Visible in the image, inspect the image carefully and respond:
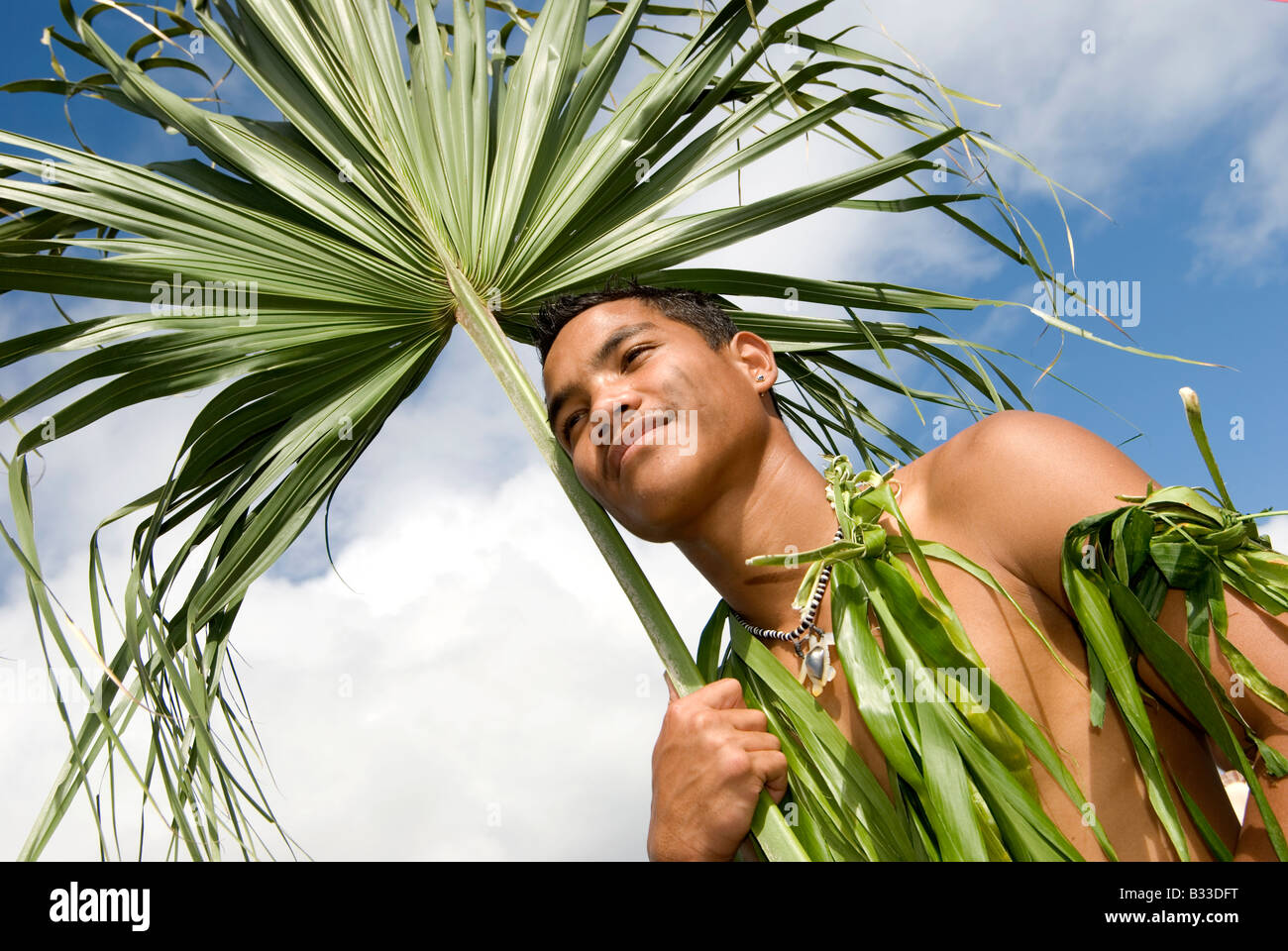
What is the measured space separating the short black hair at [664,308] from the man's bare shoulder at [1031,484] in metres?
0.62

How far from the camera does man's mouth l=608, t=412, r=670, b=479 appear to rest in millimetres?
1725

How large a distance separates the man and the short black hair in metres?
0.05

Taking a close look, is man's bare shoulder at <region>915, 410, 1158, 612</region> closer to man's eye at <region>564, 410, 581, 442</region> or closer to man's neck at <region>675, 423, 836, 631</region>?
man's neck at <region>675, 423, 836, 631</region>

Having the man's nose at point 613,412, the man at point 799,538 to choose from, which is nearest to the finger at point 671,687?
the man at point 799,538

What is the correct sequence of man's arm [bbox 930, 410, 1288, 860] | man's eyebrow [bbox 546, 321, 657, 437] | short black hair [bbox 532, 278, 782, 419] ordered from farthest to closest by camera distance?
short black hair [bbox 532, 278, 782, 419] < man's eyebrow [bbox 546, 321, 657, 437] < man's arm [bbox 930, 410, 1288, 860]

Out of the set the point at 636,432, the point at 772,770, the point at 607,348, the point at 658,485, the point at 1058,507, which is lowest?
the point at 772,770

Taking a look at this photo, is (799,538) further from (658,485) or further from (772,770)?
(772,770)

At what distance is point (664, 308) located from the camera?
2.05 metres

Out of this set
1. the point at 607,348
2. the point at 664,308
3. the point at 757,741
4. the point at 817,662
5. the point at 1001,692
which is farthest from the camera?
the point at 664,308

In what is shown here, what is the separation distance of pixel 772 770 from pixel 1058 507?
0.65 meters

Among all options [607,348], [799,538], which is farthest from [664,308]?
[799,538]

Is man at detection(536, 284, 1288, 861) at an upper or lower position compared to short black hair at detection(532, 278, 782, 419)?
lower

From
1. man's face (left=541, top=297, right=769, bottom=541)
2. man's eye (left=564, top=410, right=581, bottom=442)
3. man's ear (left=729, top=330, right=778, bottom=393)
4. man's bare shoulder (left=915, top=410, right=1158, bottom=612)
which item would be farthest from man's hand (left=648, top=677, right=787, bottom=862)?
man's ear (left=729, top=330, right=778, bottom=393)
